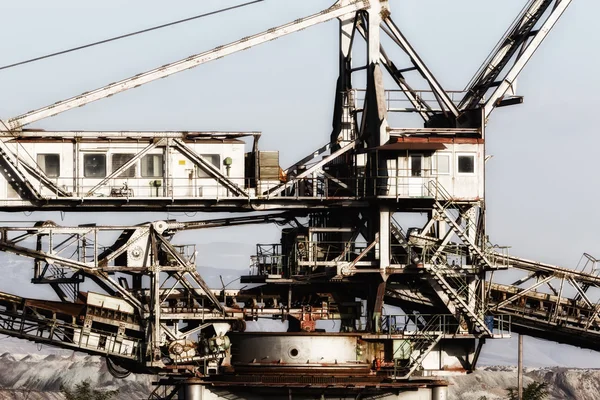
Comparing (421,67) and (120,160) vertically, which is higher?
(421,67)

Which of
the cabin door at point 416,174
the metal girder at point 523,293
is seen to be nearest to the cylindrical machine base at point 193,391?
the cabin door at point 416,174

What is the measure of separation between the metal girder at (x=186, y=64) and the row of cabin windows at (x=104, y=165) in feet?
6.03

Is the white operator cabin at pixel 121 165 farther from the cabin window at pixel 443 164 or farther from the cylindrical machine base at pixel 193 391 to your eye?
the cabin window at pixel 443 164

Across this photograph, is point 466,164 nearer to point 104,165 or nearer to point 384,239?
point 384,239

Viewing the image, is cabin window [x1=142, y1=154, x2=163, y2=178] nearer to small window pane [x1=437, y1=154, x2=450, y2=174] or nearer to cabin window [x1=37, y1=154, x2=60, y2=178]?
cabin window [x1=37, y1=154, x2=60, y2=178]

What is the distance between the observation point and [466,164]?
65.9 m

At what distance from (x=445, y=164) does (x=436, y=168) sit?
1.51 ft

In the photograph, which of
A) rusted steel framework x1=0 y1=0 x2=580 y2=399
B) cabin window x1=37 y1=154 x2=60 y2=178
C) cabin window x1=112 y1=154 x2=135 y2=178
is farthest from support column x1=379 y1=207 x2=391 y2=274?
cabin window x1=37 y1=154 x2=60 y2=178

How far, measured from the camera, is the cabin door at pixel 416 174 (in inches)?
2569

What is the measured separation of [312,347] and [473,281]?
780 cm

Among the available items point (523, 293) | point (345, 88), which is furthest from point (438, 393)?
point (345, 88)

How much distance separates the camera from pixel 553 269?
68.1 meters

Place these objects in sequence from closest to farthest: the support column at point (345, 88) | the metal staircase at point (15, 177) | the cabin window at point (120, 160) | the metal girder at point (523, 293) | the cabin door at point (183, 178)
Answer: the metal staircase at point (15, 177), the cabin window at point (120, 160), the cabin door at point (183, 178), the metal girder at point (523, 293), the support column at point (345, 88)

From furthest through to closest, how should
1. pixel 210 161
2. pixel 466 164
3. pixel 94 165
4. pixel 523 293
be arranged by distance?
pixel 523 293 < pixel 466 164 < pixel 210 161 < pixel 94 165
